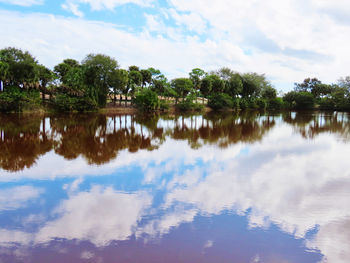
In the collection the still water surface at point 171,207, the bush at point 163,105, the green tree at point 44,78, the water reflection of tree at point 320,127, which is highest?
the green tree at point 44,78

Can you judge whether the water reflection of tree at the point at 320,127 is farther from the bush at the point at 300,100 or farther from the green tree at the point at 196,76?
the bush at the point at 300,100

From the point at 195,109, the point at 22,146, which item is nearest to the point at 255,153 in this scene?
the point at 22,146

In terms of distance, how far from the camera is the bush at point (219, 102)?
59.5 metres

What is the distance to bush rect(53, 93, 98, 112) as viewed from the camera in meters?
36.2

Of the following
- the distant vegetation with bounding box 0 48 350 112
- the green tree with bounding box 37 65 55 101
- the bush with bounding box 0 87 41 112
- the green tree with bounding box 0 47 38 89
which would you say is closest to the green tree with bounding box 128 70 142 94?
the distant vegetation with bounding box 0 48 350 112

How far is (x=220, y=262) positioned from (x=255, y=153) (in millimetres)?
8901

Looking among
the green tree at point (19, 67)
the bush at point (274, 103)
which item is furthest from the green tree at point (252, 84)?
the green tree at point (19, 67)

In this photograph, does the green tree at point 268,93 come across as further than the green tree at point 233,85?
Yes

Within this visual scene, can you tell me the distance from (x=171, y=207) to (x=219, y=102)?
54712 millimetres

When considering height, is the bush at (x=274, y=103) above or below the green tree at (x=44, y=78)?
below

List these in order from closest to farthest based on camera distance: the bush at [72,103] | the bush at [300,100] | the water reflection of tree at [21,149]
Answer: the water reflection of tree at [21,149] → the bush at [72,103] → the bush at [300,100]

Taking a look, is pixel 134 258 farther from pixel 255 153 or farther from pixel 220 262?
pixel 255 153

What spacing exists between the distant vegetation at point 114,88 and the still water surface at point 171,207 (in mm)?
25223

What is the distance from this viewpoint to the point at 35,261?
4207mm
